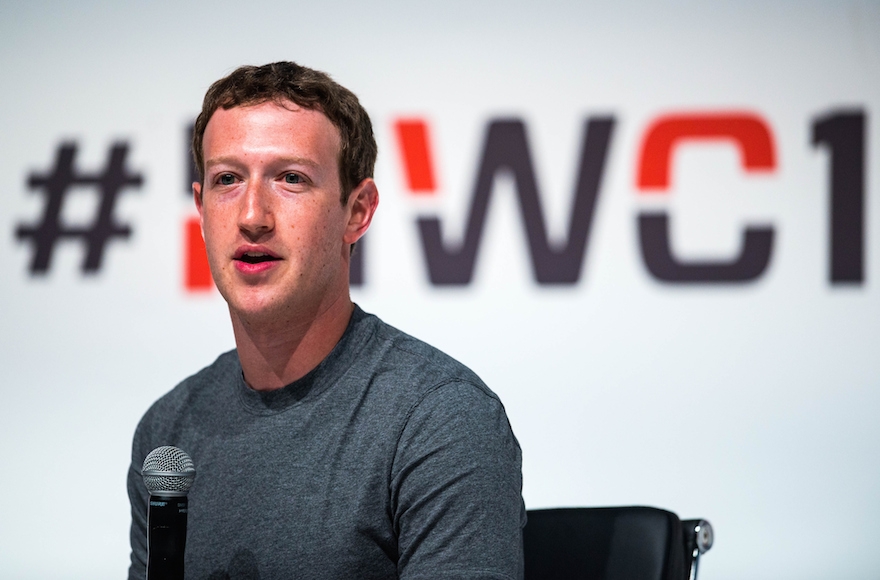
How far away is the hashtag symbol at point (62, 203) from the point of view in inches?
148

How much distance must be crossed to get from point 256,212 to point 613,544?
0.99 metres

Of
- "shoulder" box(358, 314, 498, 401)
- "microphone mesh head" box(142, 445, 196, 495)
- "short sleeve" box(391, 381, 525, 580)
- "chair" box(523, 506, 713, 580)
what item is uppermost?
"shoulder" box(358, 314, 498, 401)

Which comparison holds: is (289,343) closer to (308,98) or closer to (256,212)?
(256,212)

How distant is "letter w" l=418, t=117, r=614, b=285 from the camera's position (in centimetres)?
356

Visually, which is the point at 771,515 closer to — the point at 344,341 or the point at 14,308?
the point at 344,341

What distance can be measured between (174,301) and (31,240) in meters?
0.65

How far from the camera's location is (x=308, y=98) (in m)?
1.88

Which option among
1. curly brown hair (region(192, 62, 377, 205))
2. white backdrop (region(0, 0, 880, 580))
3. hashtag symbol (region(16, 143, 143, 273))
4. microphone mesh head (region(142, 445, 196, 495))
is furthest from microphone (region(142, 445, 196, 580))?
hashtag symbol (region(16, 143, 143, 273))

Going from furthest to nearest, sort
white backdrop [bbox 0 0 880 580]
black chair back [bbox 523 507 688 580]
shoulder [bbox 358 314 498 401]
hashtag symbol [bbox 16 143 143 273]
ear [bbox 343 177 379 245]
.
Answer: hashtag symbol [bbox 16 143 143 273]
white backdrop [bbox 0 0 880 580]
ear [bbox 343 177 379 245]
black chair back [bbox 523 507 688 580]
shoulder [bbox 358 314 498 401]

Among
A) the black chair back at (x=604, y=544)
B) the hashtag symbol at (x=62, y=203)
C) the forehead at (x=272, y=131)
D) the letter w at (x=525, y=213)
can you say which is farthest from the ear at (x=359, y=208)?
the hashtag symbol at (x=62, y=203)

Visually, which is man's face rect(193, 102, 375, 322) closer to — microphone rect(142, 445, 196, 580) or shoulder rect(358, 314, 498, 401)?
A: shoulder rect(358, 314, 498, 401)

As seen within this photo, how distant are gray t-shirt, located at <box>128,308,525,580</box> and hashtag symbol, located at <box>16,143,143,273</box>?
204 cm

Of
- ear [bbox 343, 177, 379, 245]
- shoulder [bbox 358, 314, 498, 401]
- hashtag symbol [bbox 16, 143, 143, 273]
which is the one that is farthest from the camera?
hashtag symbol [bbox 16, 143, 143, 273]

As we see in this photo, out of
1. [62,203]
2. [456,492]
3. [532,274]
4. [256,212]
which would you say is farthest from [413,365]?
[62,203]
